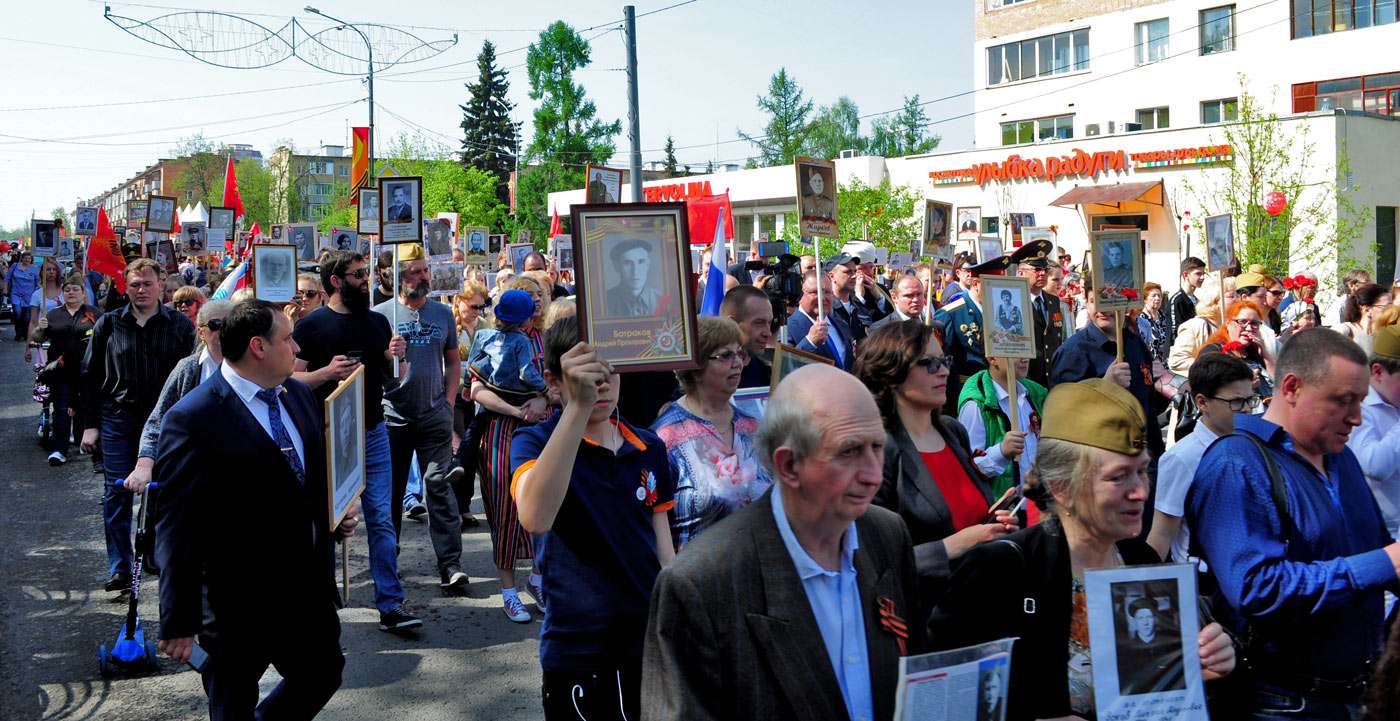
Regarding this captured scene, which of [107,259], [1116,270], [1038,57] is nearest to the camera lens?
[1116,270]

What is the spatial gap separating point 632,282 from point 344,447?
2.06 meters

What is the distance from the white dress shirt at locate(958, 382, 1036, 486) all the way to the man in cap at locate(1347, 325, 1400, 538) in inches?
53.3

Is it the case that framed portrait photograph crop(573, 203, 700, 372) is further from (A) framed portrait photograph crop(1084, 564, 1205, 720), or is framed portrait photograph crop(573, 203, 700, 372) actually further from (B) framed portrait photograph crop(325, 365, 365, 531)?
(B) framed portrait photograph crop(325, 365, 365, 531)

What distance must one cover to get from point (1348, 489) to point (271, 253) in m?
8.29

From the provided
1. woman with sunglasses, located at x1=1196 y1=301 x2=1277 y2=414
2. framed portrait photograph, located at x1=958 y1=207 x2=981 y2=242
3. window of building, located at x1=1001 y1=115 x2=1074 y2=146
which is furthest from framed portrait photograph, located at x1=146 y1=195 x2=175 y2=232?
window of building, located at x1=1001 y1=115 x2=1074 y2=146

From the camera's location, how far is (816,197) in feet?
32.0

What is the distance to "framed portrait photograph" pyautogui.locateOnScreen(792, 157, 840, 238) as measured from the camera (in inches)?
374

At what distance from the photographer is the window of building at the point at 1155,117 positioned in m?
45.2

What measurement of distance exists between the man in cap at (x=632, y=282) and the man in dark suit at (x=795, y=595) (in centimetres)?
95

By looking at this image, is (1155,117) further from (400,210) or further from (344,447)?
(344,447)

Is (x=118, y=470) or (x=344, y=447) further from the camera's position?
(x=118, y=470)

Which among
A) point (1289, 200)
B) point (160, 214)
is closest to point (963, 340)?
point (160, 214)

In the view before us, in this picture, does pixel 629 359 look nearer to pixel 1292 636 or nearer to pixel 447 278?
pixel 1292 636

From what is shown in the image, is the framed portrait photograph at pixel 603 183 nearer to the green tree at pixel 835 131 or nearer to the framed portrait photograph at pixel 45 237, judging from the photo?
the framed portrait photograph at pixel 45 237
